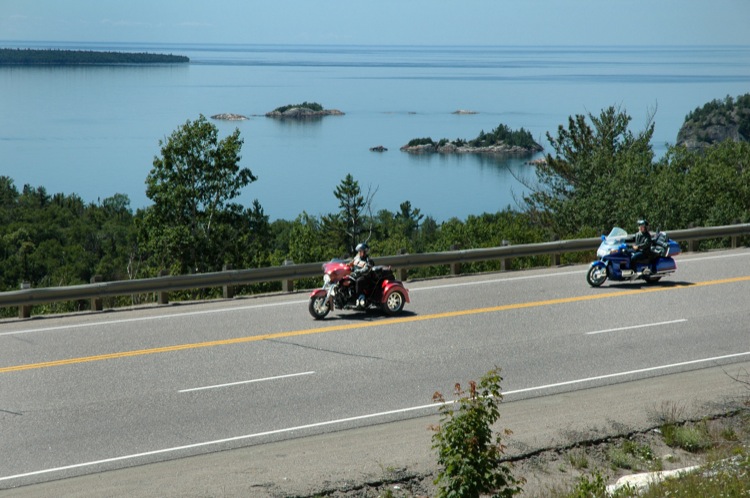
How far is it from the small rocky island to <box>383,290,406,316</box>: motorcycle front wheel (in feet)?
482

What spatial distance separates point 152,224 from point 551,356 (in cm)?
4897

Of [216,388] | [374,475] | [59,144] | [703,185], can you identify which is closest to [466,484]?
[374,475]

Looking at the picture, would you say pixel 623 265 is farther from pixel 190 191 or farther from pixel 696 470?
pixel 190 191

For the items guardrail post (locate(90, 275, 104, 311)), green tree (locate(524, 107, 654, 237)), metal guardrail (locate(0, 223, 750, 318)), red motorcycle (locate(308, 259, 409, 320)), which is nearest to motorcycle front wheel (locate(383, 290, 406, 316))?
red motorcycle (locate(308, 259, 409, 320))

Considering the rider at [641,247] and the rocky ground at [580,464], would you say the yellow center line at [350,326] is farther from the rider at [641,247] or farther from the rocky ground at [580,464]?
the rocky ground at [580,464]

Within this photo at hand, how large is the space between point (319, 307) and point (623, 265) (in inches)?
293

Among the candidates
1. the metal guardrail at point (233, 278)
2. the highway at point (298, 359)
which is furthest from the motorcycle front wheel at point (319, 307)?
the metal guardrail at point (233, 278)

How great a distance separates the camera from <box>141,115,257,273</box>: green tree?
195 feet

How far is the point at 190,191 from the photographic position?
2373 inches

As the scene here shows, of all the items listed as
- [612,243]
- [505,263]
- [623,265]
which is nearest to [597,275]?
[623,265]

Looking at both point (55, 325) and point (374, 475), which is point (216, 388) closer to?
point (374, 475)

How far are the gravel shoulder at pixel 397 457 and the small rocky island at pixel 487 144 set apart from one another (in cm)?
15294

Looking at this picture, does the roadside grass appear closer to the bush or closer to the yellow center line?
the bush

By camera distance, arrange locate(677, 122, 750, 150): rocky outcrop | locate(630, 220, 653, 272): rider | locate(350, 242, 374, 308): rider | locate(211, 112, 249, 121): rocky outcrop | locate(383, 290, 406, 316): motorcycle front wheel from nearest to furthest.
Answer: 1. locate(350, 242, 374, 308): rider
2. locate(383, 290, 406, 316): motorcycle front wheel
3. locate(630, 220, 653, 272): rider
4. locate(677, 122, 750, 150): rocky outcrop
5. locate(211, 112, 249, 121): rocky outcrop
